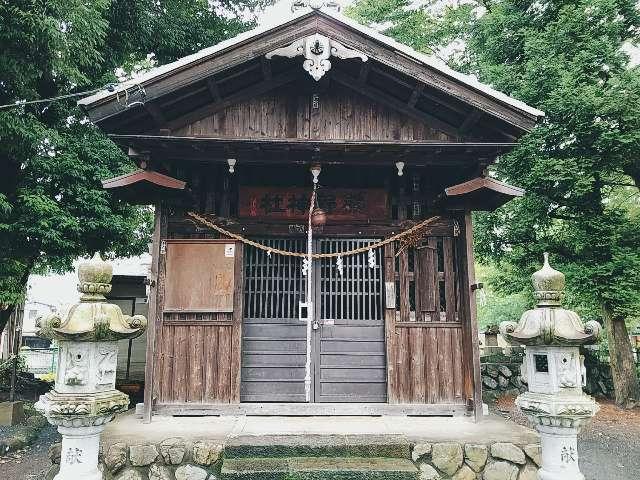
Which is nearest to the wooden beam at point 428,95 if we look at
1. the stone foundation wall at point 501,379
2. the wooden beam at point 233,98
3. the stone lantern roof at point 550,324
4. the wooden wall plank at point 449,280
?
the wooden beam at point 233,98

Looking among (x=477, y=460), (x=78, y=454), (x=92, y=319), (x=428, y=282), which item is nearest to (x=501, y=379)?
(x=428, y=282)

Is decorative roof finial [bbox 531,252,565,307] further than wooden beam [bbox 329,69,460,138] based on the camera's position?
No

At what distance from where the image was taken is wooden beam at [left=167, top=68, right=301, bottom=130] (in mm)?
7598

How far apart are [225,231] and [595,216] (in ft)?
34.8

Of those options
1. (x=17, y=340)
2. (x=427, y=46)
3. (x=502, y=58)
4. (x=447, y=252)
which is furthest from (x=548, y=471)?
(x=427, y=46)

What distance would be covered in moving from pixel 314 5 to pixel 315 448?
251 inches

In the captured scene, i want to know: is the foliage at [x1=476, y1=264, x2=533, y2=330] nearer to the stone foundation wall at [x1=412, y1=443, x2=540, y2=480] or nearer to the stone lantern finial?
the stone foundation wall at [x1=412, y1=443, x2=540, y2=480]

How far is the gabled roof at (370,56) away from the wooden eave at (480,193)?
0.97 meters

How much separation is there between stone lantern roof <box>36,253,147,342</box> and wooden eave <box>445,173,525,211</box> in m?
4.97

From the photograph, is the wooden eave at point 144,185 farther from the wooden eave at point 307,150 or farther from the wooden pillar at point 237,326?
the wooden pillar at point 237,326

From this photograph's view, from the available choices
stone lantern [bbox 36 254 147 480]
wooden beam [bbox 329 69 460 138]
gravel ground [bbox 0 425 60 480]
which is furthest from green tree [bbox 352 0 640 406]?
gravel ground [bbox 0 425 60 480]

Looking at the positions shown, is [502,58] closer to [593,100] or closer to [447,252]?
[593,100]

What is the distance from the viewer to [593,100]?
1195 cm

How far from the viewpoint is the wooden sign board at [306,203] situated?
8.04 m
